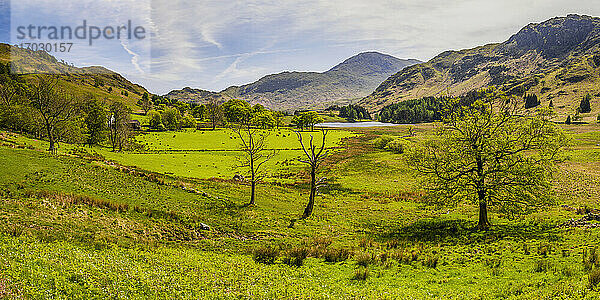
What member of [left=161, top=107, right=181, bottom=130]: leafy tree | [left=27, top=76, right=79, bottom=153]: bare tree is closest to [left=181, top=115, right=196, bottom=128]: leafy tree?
[left=161, top=107, right=181, bottom=130]: leafy tree

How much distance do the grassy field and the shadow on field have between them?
0.10m

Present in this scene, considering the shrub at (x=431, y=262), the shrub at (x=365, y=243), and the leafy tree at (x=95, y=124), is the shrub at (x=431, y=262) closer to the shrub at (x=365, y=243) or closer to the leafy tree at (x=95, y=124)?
the shrub at (x=365, y=243)

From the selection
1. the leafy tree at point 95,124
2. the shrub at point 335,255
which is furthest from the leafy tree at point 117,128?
the shrub at point 335,255

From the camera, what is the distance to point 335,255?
20609 mm

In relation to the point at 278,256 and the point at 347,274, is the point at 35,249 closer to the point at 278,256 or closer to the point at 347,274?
the point at 278,256

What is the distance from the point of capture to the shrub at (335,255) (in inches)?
798

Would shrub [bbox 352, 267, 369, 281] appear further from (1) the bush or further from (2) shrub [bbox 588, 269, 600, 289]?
(1) the bush

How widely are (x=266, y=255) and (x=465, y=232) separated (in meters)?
18.8

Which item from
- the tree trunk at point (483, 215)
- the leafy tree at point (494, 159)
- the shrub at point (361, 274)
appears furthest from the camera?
the tree trunk at point (483, 215)

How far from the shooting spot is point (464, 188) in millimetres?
28234

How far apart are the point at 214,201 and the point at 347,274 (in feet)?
70.1

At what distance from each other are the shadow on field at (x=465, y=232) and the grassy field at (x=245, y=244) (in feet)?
0.34

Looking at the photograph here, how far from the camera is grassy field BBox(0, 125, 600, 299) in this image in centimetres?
1272

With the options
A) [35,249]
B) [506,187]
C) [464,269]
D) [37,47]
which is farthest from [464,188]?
[37,47]
